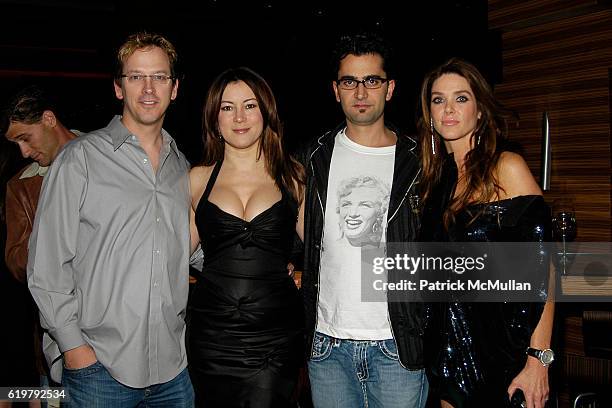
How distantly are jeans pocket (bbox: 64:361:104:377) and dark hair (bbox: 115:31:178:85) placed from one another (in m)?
1.01

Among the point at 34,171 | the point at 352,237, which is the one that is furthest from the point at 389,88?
the point at 34,171

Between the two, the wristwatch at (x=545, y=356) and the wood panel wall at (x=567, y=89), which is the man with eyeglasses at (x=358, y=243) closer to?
the wristwatch at (x=545, y=356)

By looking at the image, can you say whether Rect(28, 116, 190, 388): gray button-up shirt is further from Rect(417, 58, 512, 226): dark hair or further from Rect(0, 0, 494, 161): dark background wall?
Rect(0, 0, 494, 161): dark background wall

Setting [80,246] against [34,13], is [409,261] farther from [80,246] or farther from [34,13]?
[34,13]

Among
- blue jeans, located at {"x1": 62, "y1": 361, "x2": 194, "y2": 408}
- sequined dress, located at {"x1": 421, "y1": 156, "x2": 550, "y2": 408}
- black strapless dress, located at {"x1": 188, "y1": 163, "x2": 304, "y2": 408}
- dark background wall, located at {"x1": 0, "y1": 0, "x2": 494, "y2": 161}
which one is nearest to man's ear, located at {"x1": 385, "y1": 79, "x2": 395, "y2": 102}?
sequined dress, located at {"x1": 421, "y1": 156, "x2": 550, "y2": 408}

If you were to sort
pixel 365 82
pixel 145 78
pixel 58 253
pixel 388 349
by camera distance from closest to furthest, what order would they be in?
pixel 58 253 < pixel 145 78 < pixel 388 349 < pixel 365 82

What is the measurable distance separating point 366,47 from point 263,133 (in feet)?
1.82

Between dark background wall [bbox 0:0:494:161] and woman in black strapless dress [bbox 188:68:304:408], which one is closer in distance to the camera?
woman in black strapless dress [bbox 188:68:304:408]

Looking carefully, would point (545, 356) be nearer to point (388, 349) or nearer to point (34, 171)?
point (388, 349)

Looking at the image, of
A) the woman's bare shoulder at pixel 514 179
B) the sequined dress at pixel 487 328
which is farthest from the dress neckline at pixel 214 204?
the woman's bare shoulder at pixel 514 179

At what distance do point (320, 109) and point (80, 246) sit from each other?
6215mm

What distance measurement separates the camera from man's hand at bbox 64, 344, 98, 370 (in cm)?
229

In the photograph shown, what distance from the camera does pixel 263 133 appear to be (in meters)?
2.83

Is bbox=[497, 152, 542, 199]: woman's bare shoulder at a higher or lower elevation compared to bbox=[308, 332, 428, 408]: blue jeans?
higher
